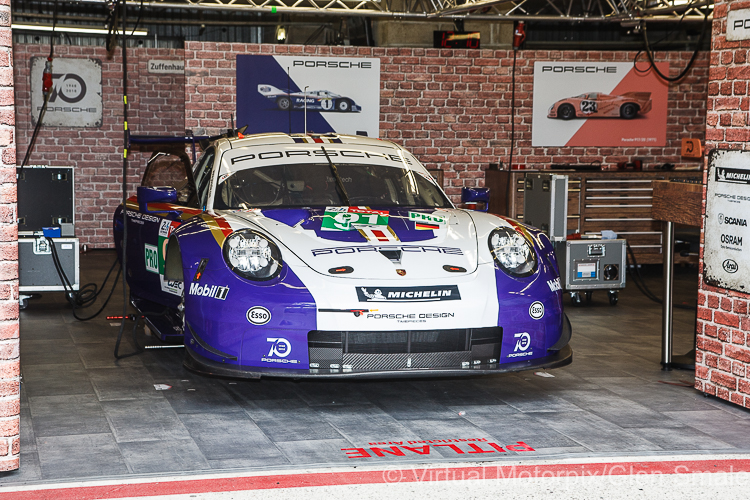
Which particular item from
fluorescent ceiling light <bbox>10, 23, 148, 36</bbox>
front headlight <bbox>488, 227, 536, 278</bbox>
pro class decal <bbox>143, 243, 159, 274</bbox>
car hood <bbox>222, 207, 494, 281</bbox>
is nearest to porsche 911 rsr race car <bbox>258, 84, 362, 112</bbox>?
fluorescent ceiling light <bbox>10, 23, 148, 36</bbox>

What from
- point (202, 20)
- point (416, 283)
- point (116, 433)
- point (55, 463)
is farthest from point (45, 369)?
point (202, 20)

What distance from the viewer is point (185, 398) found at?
4441 mm

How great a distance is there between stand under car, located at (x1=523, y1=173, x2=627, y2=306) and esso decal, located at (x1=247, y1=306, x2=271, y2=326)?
4107 millimetres

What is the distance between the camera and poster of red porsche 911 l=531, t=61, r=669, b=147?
35.2 ft

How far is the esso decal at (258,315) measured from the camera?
12.9 ft

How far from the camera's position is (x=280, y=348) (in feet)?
12.8

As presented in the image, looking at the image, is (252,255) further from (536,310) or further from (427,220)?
(536,310)

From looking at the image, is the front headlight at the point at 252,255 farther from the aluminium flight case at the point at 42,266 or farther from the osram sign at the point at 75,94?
the osram sign at the point at 75,94

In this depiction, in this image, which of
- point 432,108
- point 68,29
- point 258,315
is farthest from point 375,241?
point 68,29

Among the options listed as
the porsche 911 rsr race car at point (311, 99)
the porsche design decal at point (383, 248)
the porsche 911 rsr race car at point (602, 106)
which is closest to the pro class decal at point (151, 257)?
the porsche design decal at point (383, 248)

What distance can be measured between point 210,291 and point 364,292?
0.71 m

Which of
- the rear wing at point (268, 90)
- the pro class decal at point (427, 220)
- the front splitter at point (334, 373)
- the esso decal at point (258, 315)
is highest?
the rear wing at point (268, 90)

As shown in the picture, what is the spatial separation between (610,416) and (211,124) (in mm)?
6957

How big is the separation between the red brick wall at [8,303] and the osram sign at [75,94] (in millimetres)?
8522
